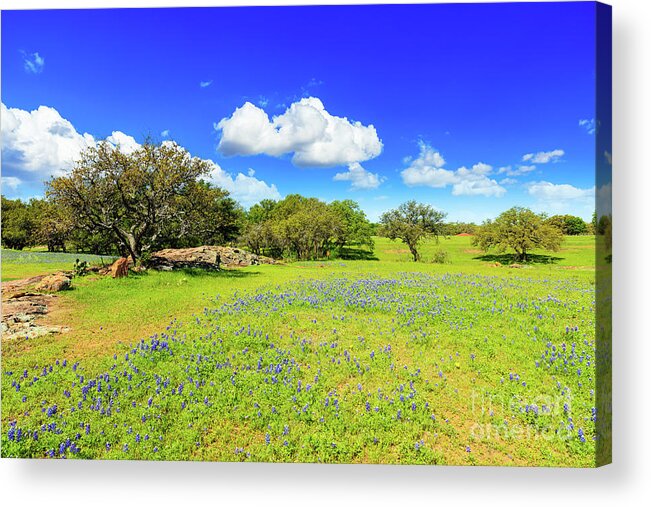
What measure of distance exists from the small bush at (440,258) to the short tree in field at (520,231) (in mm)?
1444

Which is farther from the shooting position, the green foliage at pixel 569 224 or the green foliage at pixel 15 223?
the green foliage at pixel 15 223

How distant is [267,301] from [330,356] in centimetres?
212

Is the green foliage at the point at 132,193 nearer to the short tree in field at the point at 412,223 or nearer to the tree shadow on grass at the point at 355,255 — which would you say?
the tree shadow on grass at the point at 355,255

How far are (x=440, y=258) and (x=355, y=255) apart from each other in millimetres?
2113

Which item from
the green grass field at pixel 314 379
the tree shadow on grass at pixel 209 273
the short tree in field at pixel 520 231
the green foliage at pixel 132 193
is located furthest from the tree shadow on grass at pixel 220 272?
the short tree in field at pixel 520 231

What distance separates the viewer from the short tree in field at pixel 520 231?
5195 millimetres

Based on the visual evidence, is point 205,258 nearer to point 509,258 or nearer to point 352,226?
point 352,226

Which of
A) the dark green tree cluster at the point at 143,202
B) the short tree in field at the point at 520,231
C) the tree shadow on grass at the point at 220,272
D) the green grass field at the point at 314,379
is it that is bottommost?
the green grass field at the point at 314,379

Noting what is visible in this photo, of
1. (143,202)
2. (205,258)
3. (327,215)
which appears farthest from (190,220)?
(327,215)

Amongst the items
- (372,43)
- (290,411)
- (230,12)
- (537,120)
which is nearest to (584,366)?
(537,120)

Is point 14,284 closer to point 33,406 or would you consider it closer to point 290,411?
point 33,406

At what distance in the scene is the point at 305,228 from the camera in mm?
6875

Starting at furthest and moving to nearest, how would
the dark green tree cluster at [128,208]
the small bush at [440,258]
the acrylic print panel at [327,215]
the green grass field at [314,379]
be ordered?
the small bush at [440,258], the dark green tree cluster at [128,208], the acrylic print panel at [327,215], the green grass field at [314,379]

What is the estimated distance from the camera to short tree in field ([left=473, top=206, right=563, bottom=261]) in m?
5.20
